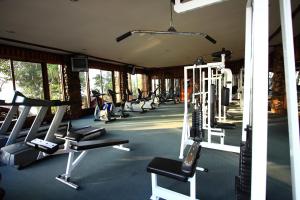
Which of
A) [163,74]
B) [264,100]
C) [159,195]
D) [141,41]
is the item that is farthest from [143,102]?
[264,100]

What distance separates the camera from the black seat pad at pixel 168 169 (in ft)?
5.57

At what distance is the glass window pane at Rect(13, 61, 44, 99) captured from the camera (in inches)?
237

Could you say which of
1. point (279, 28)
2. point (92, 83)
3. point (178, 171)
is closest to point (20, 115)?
point (178, 171)

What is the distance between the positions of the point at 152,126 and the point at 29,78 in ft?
14.5

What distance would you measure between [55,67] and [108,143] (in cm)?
557

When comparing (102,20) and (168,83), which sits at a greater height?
(102,20)

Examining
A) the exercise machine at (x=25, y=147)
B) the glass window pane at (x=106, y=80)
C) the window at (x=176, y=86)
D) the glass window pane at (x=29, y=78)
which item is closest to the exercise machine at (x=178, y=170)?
the exercise machine at (x=25, y=147)

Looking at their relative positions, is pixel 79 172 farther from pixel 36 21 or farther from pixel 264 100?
pixel 36 21

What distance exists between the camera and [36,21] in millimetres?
3758

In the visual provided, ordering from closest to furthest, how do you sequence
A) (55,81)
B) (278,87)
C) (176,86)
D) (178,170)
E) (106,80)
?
(178,170) → (278,87) → (55,81) → (106,80) → (176,86)

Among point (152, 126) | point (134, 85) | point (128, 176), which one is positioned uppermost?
point (134, 85)

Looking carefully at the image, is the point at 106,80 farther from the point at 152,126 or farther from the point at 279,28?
the point at 279,28

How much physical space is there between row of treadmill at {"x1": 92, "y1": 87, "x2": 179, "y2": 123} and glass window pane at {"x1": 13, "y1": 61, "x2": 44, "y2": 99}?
1906 millimetres

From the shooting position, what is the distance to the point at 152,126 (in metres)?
5.66
